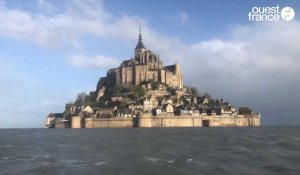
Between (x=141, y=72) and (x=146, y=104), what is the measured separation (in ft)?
59.1

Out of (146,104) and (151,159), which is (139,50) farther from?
(151,159)

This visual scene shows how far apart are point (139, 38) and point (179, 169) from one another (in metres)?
143

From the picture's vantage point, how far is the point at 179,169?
82.9 feet

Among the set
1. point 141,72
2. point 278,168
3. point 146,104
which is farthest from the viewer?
point 141,72

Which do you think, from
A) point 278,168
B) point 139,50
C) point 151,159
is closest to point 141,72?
point 139,50

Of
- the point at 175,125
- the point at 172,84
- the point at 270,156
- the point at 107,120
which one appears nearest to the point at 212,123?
the point at 175,125

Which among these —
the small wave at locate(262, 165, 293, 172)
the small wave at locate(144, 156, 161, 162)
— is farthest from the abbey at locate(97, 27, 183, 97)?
the small wave at locate(262, 165, 293, 172)

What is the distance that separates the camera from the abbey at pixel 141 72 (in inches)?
5930

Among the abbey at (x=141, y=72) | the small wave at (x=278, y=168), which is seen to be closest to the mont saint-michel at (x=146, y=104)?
the abbey at (x=141, y=72)

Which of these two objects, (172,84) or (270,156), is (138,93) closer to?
(172,84)

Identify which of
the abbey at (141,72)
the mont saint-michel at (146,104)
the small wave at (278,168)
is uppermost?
the abbey at (141,72)

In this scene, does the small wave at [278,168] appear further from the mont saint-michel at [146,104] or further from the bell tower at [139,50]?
the bell tower at [139,50]

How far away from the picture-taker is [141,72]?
150 m

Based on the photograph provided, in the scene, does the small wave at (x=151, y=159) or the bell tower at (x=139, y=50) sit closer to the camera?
the small wave at (x=151, y=159)
